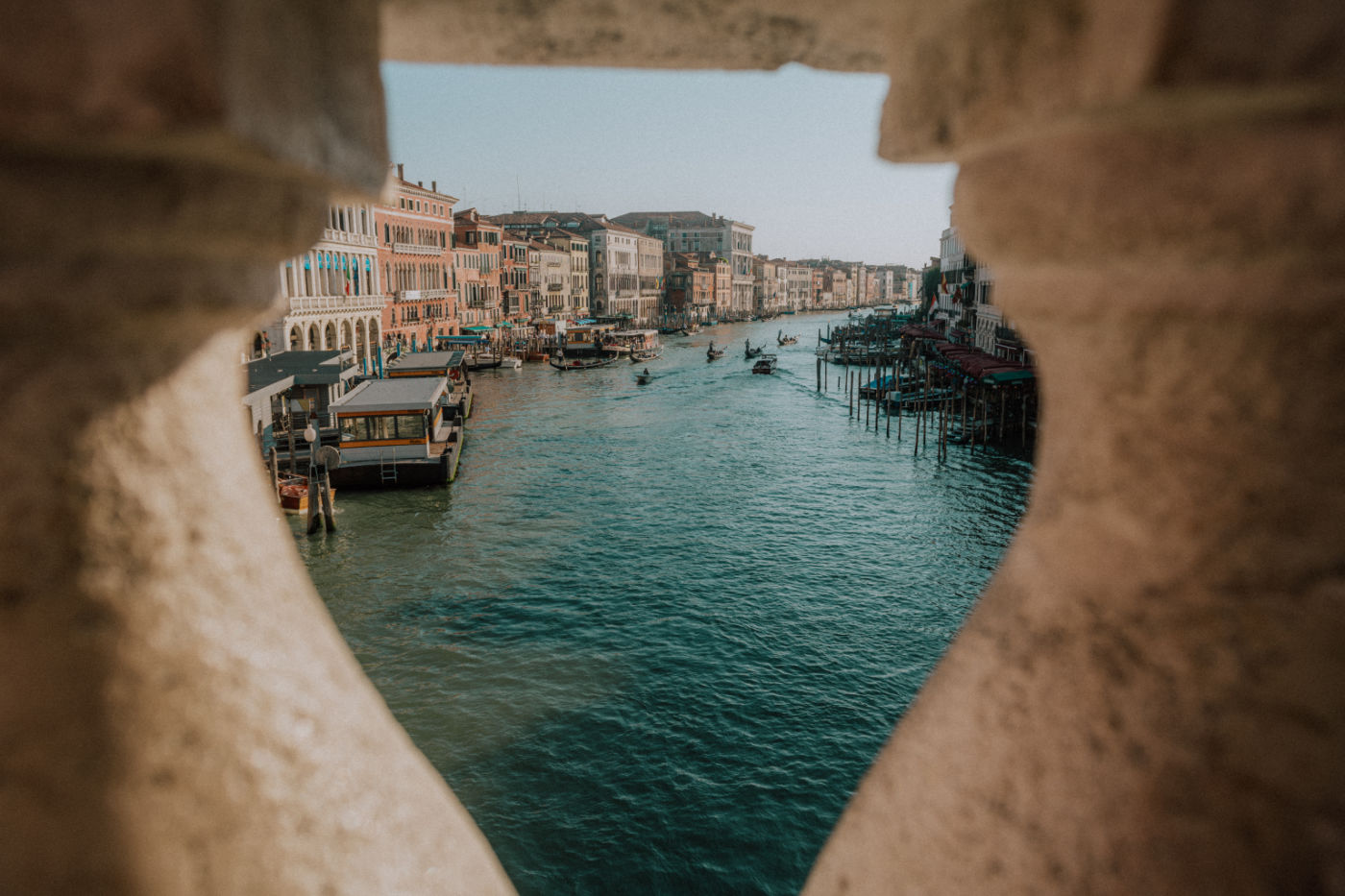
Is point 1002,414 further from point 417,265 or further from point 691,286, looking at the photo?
point 691,286

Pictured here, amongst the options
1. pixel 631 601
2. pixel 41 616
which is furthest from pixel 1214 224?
pixel 631 601

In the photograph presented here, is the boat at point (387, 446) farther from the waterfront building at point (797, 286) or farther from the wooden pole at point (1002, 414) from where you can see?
the waterfront building at point (797, 286)

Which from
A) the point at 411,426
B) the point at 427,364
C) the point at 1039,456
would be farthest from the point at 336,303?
the point at 1039,456

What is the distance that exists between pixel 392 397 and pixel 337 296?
13.0m

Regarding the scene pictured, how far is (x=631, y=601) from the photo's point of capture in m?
11.0

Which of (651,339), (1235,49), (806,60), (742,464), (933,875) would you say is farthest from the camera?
(651,339)

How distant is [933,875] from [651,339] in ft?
154

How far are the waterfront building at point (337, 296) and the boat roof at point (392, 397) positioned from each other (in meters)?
4.86

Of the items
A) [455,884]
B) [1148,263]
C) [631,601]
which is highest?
[1148,263]

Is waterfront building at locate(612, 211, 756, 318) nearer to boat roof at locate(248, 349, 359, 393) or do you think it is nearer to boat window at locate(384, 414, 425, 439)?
boat roof at locate(248, 349, 359, 393)

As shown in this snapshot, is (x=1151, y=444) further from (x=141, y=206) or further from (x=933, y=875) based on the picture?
(x=141, y=206)

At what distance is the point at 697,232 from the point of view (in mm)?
86062

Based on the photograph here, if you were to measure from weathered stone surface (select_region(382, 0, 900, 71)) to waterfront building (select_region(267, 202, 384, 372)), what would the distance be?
22.5 meters

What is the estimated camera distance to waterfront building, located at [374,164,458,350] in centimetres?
3394
